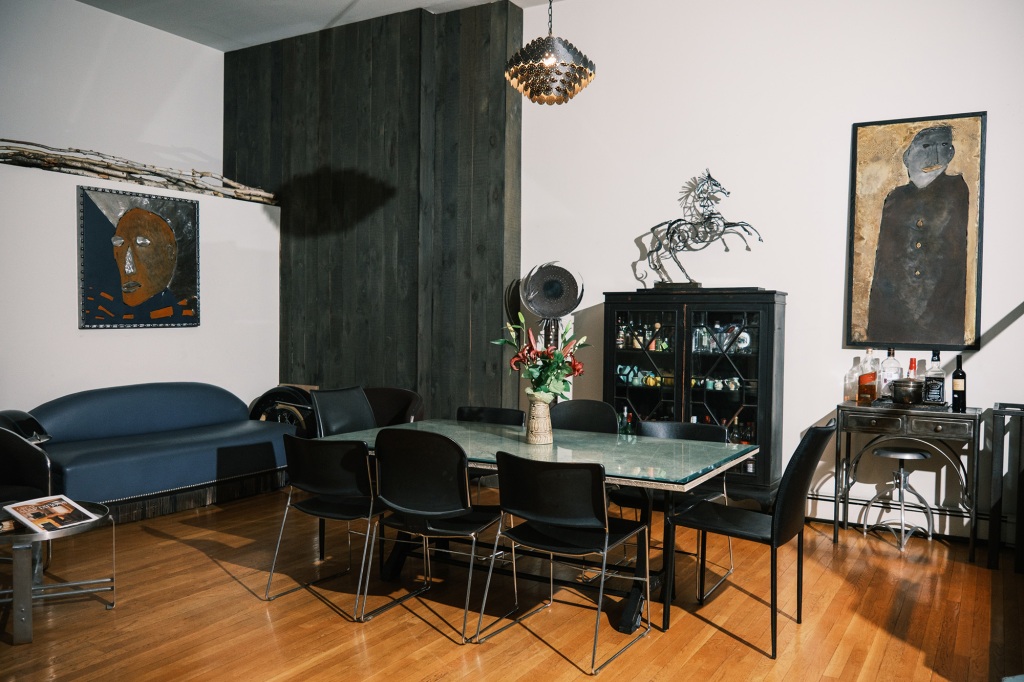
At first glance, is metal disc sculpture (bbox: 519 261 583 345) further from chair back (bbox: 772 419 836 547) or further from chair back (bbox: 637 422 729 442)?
chair back (bbox: 772 419 836 547)

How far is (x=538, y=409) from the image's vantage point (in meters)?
4.29

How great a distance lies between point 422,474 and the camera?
3.81 m

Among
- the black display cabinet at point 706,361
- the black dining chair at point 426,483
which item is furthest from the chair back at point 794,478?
the black display cabinet at point 706,361

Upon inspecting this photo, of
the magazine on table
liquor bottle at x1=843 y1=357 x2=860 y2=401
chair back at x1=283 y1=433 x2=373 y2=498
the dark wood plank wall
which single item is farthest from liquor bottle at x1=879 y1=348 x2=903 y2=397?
the magazine on table

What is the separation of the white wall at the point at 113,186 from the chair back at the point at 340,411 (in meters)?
2.42

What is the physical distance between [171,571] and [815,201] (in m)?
4.76

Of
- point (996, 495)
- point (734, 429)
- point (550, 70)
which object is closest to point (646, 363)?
point (734, 429)

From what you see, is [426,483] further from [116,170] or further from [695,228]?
[116,170]

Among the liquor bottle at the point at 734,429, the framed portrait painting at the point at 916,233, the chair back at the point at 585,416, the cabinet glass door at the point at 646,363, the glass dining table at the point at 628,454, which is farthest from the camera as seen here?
the cabinet glass door at the point at 646,363

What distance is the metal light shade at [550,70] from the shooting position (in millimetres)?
3959

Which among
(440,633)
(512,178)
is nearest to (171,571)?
(440,633)

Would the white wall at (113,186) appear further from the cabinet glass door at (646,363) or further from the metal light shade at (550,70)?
the metal light shade at (550,70)

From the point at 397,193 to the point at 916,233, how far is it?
4114 millimetres

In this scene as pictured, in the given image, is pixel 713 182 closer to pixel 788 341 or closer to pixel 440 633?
pixel 788 341
